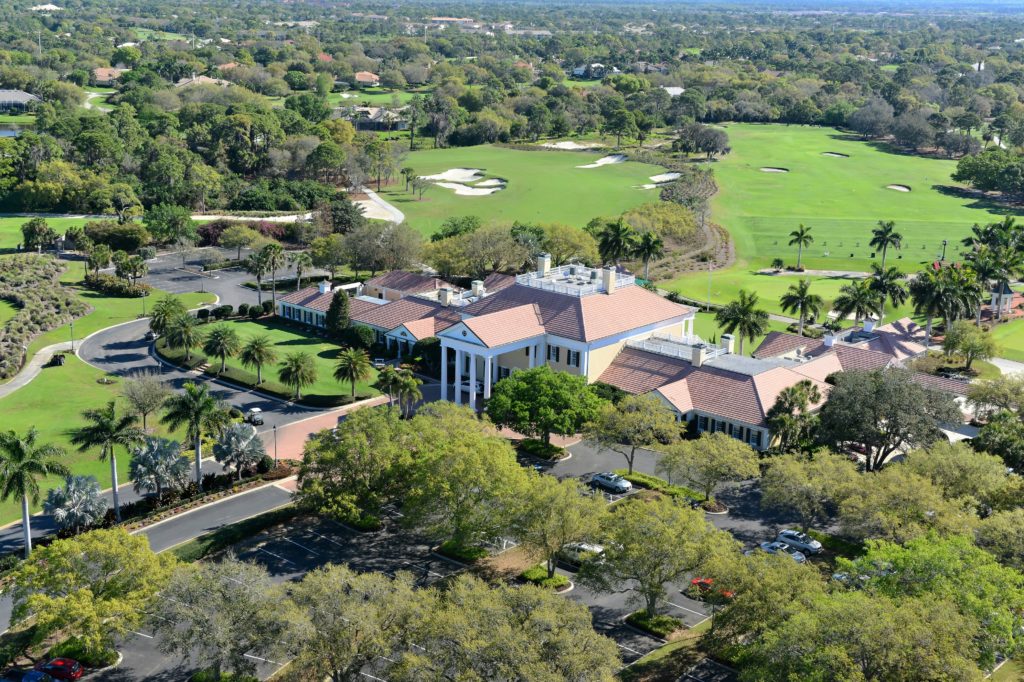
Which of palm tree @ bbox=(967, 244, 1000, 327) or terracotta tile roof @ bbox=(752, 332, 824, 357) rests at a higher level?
palm tree @ bbox=(967, 244, 1000, 327)

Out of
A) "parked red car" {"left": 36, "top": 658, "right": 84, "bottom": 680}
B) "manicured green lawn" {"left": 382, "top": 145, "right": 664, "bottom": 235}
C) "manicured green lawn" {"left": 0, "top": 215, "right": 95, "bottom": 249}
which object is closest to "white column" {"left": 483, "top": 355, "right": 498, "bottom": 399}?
"parked red car" {"left": 36, "top": 658, "right": 84, "bottom": 680}

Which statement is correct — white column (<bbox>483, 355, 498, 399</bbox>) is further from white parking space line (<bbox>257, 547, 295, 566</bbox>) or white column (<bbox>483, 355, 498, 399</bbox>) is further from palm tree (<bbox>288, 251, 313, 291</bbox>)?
palm tree (<bbox>288, 251, 313, 291</bbox>)

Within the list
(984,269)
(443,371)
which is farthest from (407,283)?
(984,269)

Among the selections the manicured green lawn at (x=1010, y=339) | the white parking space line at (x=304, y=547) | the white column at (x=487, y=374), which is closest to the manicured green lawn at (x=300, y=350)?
the white column at (x=487, y=374)

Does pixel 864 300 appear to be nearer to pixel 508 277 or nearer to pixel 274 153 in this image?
pixel 508 277

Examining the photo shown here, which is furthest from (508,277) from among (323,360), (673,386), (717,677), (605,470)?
(717,677)
